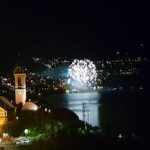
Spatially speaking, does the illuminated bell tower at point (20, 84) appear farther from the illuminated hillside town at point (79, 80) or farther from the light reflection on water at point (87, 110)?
the illuminated hillside town at point (79, 80)

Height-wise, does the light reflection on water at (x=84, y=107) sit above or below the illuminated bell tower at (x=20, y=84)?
below

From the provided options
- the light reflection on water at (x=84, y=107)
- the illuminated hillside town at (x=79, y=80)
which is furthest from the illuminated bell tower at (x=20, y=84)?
the illuminated hillside town at (x=79, y=80)

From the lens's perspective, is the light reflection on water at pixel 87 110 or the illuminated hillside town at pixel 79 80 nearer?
the light reflection on water at pixel 87 110

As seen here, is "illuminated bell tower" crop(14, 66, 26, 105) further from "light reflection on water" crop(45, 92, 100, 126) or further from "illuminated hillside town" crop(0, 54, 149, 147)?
"illuminated hillside town" crop(0, 54, 149, 147)

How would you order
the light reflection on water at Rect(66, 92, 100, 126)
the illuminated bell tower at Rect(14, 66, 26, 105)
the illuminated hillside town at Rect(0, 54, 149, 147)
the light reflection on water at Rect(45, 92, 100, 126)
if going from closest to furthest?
the illuminated bell tower at Rect(14, 66, 26, 105)
the light reflection on water at Rect(66, 92, 100, 126)
the light reflection on water at Rect(45, 92, 100, 126)
the illuminated hillside town at Rect(0, 54, 149, 147)

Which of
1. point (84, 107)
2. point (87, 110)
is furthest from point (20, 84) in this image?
point (87, 110)

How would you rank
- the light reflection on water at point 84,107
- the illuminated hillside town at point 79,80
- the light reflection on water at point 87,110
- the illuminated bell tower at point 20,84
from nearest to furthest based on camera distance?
the illuminated bell tower at point 20,84, the light reflection on water at point 87,110, the light reflection on water at point 84,107, the illuminated hillside town at point 79,80

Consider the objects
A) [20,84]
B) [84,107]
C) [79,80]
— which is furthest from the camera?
[79,80]

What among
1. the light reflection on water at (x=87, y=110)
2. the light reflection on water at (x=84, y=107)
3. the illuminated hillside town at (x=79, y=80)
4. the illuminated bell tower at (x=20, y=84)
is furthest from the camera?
the illuminated hillside town at (x=79, y=80)

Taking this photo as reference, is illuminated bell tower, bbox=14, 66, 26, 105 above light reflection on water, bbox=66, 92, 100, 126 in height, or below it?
above

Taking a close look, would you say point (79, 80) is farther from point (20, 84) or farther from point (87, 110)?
point (20, 84)

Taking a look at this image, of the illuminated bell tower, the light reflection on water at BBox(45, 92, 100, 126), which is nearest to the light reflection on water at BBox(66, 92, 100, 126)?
the light reflection on water at BBox(45, 92, 100, 126)
